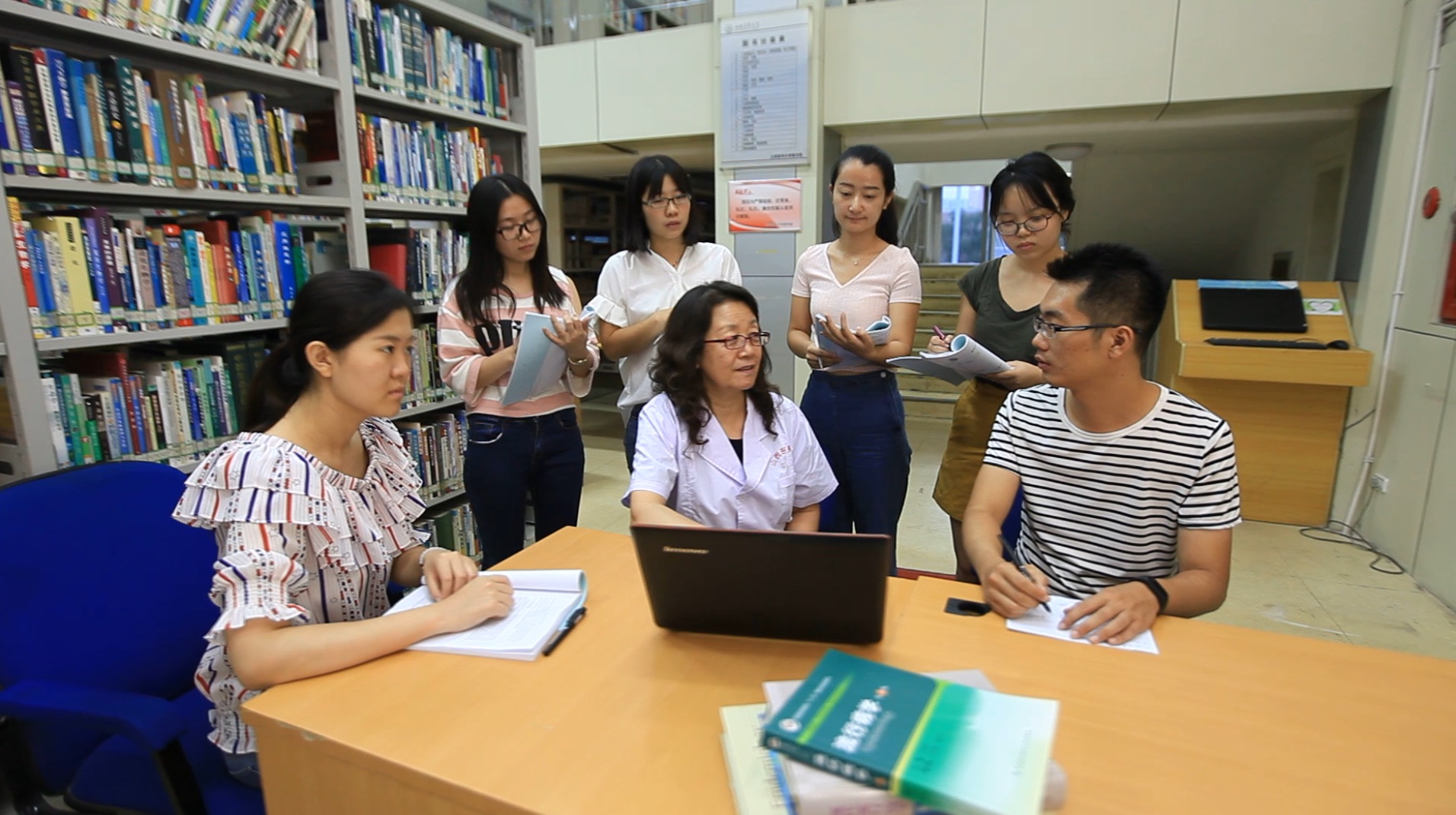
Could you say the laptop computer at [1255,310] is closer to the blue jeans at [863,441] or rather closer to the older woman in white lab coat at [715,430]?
the blue jeans at [863,441]

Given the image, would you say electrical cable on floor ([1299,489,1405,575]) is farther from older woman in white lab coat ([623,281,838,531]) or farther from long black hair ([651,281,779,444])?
long black hair ([651,281,779,444])

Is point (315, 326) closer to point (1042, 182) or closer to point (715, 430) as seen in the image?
point (715, 430)

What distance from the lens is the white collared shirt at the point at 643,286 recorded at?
2.36m

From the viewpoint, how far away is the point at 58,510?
1331 mm

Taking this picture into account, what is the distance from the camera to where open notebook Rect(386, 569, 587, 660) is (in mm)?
1191

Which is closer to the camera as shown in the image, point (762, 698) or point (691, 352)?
point (762, 698)

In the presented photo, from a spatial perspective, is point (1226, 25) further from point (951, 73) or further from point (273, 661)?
point (273, 661)

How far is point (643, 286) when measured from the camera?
238 centimetres

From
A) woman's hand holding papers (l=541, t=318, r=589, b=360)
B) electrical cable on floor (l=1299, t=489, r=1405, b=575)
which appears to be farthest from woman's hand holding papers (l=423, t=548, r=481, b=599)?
electrical cable on floor (l=1299, t=489, r=1405, b=575)

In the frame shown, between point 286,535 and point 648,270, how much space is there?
1.41m

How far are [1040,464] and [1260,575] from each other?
2454 millimetres

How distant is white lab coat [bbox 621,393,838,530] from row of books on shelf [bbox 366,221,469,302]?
1340 mm

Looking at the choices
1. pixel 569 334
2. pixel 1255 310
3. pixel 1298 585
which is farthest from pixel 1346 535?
pixel 569 334

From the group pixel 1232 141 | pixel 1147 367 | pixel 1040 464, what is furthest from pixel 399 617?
pixel 1147 367
